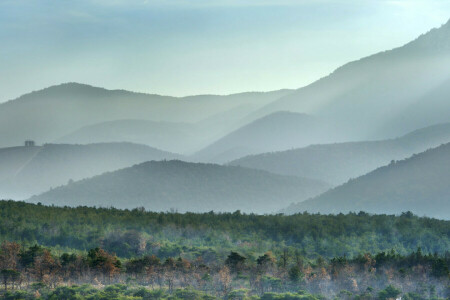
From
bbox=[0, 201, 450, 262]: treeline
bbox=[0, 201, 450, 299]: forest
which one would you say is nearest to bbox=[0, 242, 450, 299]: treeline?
bbox=[0, 201, 450, 299]: forest

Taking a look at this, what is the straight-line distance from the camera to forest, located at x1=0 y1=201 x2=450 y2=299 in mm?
109375

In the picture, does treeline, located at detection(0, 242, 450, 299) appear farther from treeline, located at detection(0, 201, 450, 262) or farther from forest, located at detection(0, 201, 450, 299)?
treeline, located at detection(0, 201, 450, 262)

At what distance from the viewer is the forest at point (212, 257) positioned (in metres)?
109

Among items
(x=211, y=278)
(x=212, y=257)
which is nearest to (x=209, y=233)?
(x=212, y=257)

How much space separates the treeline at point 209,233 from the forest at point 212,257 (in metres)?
0.20

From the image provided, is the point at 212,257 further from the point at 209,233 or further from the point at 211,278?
the point at 209,233

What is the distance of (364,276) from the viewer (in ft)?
387

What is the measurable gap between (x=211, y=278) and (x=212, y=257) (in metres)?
19.5

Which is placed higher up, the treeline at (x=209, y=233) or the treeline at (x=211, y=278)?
the treeline at (x=209, y=233)

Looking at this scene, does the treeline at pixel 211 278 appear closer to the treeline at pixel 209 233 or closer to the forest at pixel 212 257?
the forest at pixel 212 257

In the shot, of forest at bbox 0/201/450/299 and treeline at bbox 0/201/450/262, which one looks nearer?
forest at bbox 0/201/450/299

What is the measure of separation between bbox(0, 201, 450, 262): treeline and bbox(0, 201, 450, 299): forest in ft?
0.65

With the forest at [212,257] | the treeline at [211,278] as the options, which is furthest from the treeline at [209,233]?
the treeline at [211,278]

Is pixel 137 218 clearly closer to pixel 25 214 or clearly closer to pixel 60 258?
pixel 25 214
